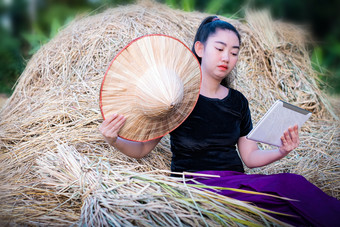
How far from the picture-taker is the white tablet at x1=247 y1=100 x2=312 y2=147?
1229 mm

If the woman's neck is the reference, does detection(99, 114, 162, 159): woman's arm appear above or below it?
below

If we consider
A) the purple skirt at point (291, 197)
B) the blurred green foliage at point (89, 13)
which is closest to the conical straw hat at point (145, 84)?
the purple skirt at point (291, 197)

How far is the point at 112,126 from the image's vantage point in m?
1.16

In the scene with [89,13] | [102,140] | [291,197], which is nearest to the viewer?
[291,197]

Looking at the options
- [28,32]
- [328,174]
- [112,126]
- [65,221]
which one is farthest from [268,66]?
[28,32]

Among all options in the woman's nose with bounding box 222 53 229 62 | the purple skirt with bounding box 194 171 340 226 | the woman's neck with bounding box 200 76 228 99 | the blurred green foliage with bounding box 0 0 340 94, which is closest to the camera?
the purple skirt with bounding box 194 171 340 226

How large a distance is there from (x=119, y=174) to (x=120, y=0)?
3501 mm

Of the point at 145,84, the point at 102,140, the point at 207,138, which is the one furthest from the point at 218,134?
the point at 102,140

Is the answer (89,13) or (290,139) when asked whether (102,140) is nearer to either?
(290,139)

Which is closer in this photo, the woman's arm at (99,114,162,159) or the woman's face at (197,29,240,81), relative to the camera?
the woman's arm at (99,114,162,159)

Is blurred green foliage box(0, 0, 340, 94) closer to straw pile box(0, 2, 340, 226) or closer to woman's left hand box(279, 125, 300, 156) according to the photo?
straw pile box(0, 2, 340, 226)

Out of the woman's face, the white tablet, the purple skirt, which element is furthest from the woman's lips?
the purple skirt

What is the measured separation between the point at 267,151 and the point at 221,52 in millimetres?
521

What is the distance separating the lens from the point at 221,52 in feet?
4.52
